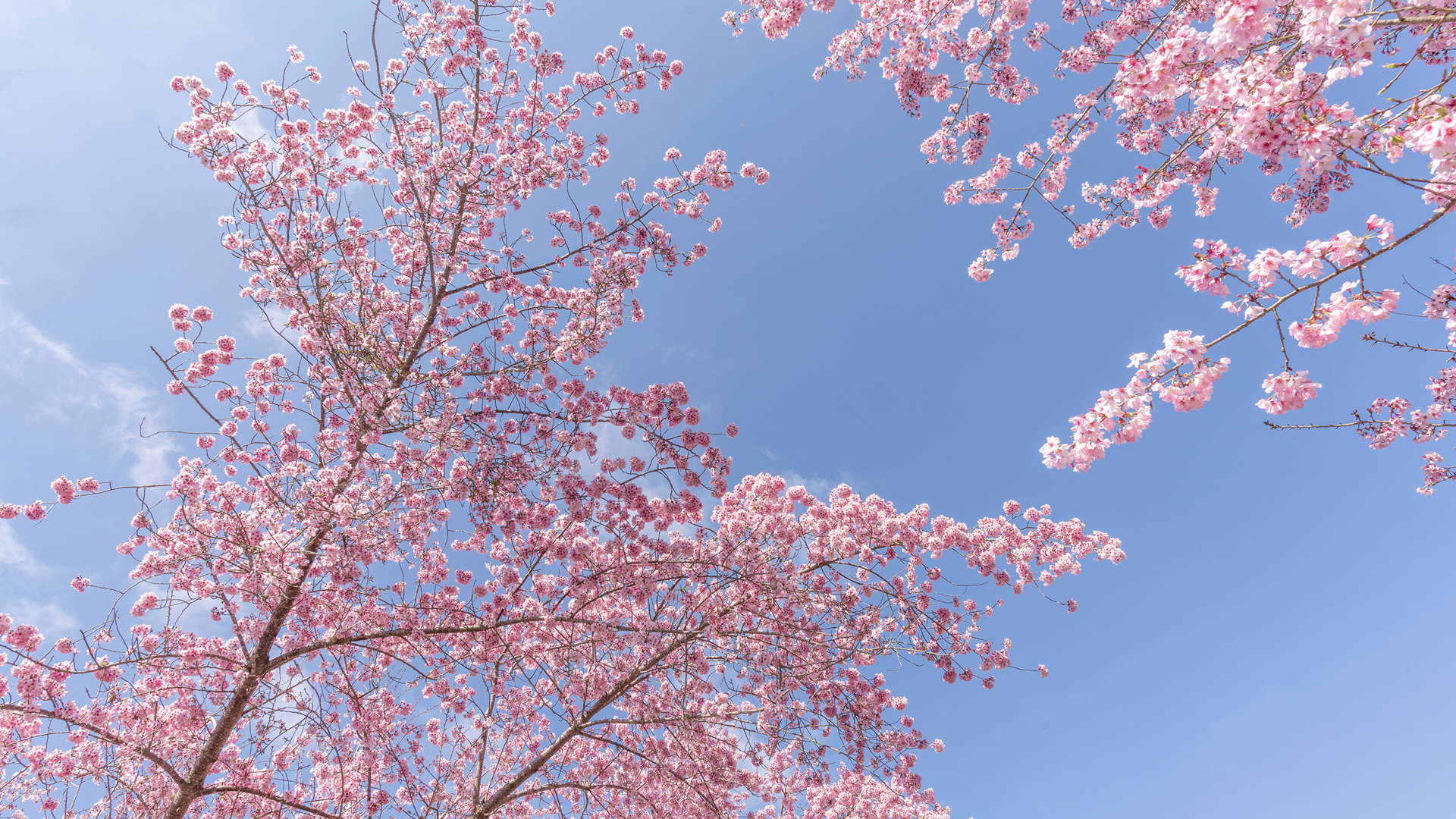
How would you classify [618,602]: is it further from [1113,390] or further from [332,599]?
[1113,390]

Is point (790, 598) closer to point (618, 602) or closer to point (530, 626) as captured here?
point (618, 602)

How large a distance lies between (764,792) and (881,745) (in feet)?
11.6

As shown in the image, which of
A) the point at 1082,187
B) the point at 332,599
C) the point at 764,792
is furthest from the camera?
the point at 764,792

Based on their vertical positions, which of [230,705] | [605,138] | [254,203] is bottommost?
[230,705]

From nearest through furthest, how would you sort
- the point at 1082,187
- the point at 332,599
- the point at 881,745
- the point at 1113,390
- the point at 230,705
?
the point at 1113,390 < the point at 230,705 < the point at 332,599 < the point at 1082,187 < the point at 881,745

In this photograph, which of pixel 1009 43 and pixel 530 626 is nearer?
pixel 1009 43

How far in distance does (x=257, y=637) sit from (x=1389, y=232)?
416 inches

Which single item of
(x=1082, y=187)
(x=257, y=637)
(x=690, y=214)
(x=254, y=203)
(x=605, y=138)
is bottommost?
(x=257, y=637)

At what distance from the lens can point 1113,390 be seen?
13.0ft

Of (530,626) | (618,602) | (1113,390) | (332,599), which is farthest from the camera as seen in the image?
(618,602)

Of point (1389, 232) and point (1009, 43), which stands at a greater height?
point (1009, 43)

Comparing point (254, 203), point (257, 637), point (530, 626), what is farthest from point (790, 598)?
point (254, 203)

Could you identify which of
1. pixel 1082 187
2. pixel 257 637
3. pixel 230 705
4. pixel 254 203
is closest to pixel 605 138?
pixel 254 203

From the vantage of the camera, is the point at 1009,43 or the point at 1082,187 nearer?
the point at 1009,43
